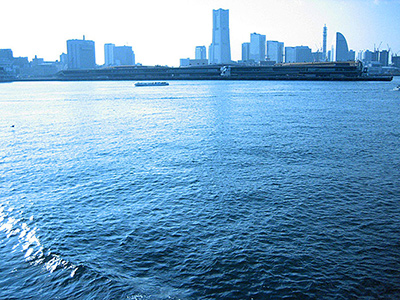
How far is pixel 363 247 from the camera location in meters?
10.5

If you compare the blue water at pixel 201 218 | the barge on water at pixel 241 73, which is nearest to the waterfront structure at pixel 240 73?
the barge on water at pixel 241 73

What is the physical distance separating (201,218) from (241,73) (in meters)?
139

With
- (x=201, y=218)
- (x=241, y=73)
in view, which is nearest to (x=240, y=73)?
(x=241, y=73)

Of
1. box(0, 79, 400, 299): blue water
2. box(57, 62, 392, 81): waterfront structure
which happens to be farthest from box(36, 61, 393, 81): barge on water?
box(0, 79, 400, 299): blue water

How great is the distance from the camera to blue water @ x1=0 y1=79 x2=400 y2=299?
355 inches

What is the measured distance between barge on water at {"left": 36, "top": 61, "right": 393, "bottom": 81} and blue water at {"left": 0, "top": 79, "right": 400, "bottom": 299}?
372ft

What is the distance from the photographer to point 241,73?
5792 inches

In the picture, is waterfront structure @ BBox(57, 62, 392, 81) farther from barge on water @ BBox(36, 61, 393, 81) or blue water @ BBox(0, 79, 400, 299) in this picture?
blue water @ BBox(0, 79, 400, 299)

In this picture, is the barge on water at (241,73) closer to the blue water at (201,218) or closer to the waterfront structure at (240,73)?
the waterfront structure at (240,73)

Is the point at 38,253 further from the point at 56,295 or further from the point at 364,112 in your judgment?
the point at 364,112

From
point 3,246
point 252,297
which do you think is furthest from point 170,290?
point 3,246

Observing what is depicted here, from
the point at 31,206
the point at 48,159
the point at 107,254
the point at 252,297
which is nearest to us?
the point at 252,297

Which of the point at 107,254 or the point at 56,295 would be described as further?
the point at 107,254

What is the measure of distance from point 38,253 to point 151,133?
64.5ft
